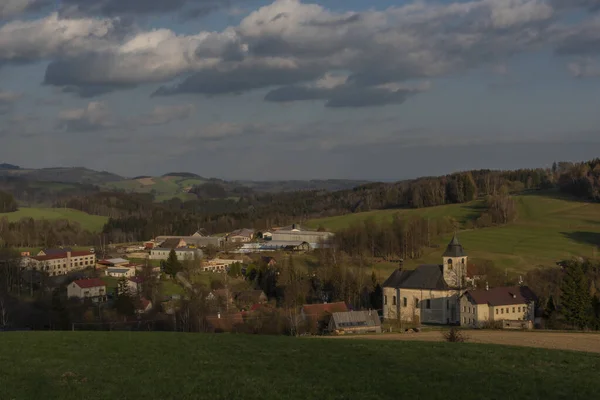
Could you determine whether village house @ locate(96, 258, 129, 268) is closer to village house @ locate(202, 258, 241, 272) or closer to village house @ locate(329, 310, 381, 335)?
village house @ locate(202, 258, 241, 272)

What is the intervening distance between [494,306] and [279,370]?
38996mm

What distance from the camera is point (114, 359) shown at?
62.7 feet

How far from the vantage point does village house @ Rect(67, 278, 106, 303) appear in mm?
63750

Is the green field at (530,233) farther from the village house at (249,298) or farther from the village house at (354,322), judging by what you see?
the village house at (354,322)

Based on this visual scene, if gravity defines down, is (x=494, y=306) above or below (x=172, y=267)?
below

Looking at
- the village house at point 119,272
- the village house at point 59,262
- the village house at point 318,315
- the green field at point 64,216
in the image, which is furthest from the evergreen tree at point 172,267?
the green field at point 64,216

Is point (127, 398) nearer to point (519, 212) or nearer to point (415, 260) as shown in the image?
point (415, 260)

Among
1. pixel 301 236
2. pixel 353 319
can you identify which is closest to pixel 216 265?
pixel 301 236

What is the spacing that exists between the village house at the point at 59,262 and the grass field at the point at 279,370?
208 ft

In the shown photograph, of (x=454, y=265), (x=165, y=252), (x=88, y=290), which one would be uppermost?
(x=454, y=265)

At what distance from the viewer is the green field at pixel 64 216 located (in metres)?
150

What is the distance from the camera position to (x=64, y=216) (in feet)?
513

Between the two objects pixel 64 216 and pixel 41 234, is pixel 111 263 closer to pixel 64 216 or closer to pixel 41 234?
pixel 41 234

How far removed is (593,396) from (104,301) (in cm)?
5474
